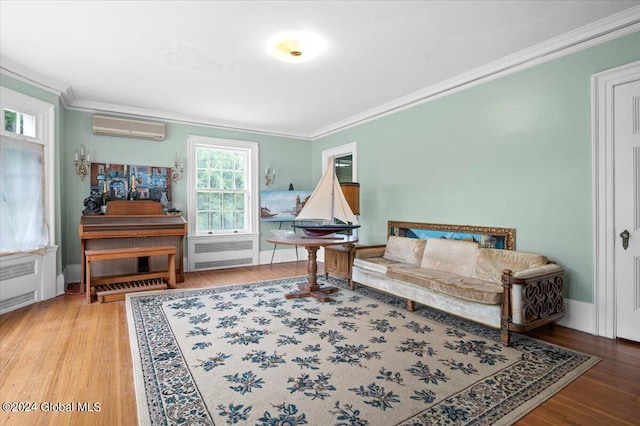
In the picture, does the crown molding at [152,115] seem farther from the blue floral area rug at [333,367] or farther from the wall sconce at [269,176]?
the blue floral area rug at [333,367]

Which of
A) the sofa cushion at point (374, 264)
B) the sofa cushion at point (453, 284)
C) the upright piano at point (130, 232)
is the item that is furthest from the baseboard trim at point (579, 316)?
the upright piano at point (130, 232)

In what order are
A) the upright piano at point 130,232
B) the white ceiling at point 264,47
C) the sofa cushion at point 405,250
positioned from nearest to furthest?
the white ceiling at point 264,47, the sofa cushion at point 405,250, the upright piano at point 130,232

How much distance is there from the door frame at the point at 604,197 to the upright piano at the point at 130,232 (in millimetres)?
4992

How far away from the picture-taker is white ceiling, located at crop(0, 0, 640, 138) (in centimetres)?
255

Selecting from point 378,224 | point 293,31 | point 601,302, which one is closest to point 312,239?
point 378,224

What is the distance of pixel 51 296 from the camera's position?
405 centimetres

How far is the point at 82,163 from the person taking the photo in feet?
16.0

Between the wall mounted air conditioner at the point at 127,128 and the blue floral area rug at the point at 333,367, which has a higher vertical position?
the wall mounted air conditioner at the point at 127,128

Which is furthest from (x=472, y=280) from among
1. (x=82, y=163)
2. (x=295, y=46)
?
(x=82, y=163)

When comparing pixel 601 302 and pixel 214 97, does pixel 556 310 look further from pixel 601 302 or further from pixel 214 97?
pixel 214 97

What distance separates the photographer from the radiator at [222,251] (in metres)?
5.72

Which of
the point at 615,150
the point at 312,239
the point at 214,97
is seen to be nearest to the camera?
the point at 615,150

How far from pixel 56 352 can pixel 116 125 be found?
362 cm

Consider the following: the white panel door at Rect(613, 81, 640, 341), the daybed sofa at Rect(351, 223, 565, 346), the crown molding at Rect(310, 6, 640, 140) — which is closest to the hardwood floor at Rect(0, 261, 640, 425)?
the white panel door at Rect(613, 81, 640, 341)
